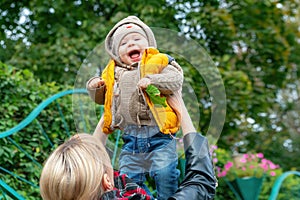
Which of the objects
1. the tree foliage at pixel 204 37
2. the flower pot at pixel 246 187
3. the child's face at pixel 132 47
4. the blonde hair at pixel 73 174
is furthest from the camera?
the tree foliage at pixel 204 37

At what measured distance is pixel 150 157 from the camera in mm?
2004

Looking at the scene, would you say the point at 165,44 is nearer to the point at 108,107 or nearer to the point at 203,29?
the point at 108,107

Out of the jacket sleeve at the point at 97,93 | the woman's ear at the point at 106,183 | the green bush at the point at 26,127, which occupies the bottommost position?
the green bush at the point at 26,127

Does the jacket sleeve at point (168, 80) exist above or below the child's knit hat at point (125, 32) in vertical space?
below

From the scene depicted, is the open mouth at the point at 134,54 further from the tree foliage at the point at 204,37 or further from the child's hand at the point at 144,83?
the tree foliage at the point at 204,37

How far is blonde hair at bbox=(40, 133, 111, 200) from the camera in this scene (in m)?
1.45

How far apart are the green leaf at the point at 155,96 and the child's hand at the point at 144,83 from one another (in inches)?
0.4

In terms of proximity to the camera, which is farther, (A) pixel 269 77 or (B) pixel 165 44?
(A) pixel 269 77

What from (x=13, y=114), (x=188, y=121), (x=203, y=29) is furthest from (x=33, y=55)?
(x=188, y=121)

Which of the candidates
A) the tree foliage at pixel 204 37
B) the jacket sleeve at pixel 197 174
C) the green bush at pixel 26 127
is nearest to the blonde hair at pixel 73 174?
the jacket sleeve at pixel 197 174

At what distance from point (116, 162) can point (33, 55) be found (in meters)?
3.84

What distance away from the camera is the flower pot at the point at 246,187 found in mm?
4676

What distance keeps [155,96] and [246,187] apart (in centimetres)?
303

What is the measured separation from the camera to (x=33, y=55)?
5.86 m
